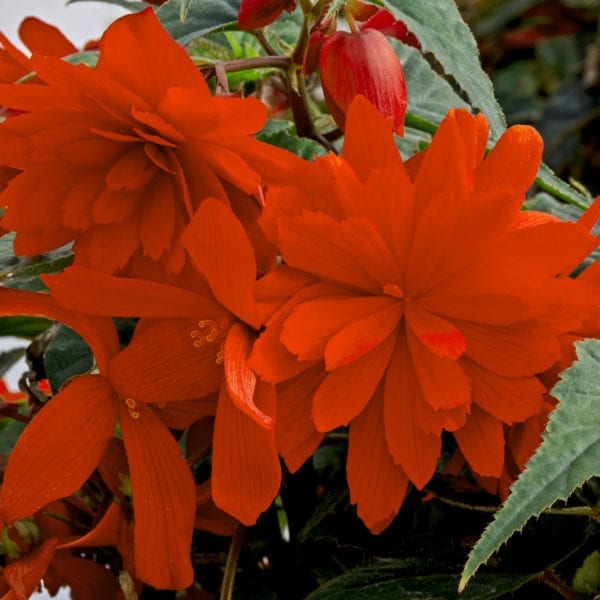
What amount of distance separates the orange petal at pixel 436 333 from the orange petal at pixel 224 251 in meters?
0.06

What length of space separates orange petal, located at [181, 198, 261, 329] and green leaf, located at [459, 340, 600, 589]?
0.11 meters

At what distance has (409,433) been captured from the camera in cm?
37

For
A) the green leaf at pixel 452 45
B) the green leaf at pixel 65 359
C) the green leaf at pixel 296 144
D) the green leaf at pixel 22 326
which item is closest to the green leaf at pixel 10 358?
the green leaf at pixel 22 326

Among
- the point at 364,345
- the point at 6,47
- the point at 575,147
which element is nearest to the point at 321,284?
the point at 364,345

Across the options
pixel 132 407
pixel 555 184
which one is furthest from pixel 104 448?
pixel 555 184

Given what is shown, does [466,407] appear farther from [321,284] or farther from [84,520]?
[84,520]

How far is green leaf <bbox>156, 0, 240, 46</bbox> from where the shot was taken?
466 mm

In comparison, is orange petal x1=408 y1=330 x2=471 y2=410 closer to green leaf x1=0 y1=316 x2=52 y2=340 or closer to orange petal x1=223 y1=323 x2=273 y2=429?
orange petal x1=223 y1=323 x2=273 y2=429

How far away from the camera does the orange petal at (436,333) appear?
360 millimetres

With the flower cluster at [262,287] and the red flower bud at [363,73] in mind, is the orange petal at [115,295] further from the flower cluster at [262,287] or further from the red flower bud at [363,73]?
the red flower bud at [363,73]

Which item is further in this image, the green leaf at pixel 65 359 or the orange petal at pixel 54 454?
the green leaf at pixel 65 359

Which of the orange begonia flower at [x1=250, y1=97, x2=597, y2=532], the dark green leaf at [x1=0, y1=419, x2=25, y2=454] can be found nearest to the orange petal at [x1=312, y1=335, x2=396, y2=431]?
the orange begonia flower at [x1=250, y1=97, x2=597, y2=532]

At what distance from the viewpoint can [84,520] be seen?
0.51 metres

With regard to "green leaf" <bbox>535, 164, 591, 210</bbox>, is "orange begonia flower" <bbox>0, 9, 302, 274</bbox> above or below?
above
